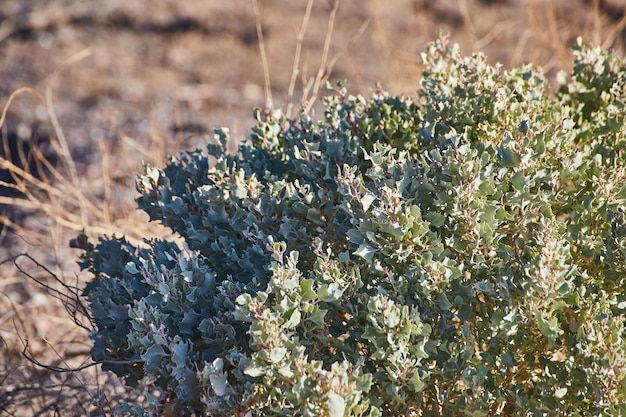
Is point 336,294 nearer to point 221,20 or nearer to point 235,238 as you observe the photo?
point 235,238

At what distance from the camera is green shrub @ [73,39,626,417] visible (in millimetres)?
1892

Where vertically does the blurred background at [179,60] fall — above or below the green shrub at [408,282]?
above

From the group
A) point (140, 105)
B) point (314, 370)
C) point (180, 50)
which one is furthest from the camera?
point (180, 50)

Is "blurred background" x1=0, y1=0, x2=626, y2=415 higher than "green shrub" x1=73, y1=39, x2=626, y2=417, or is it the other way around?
"blurred background" x1=0, y1=0, x2=626, y2=415

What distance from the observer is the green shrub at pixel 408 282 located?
189 centimetres

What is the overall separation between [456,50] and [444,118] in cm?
36

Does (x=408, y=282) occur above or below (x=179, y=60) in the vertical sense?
below

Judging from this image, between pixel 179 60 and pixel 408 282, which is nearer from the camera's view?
pixel 408 282

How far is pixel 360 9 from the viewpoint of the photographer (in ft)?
26.9

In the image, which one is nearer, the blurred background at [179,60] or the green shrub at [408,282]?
the green shrub at [408,282]

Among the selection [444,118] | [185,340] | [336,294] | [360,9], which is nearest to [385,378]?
[336,294]

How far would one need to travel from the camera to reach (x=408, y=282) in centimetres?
→ 206

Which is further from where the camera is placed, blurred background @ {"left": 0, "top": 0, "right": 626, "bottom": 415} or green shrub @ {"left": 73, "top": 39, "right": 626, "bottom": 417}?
blurred background @ {"left": 0, "top": 0, "right": 626, "bottom": 415}

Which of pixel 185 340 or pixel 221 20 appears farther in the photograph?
pixel 221 20
